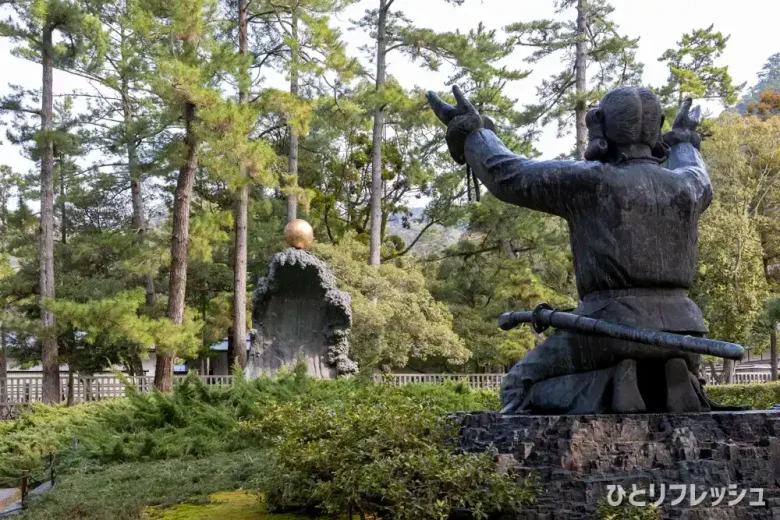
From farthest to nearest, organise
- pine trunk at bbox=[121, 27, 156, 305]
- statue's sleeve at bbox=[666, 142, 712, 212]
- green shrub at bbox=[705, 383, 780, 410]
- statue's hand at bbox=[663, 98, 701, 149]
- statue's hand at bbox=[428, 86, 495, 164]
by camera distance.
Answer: pine trunk at bbox=[121, 27, 156, 305] < green shrub at bbox=[705, 383, 780, 410] < statue's hand at bbox=[663, 98, 701, 149] < statue's hand at bbox=[428, 86, 495, 164] < statue's sleeve at bbox=[666, 142, 712, 212]

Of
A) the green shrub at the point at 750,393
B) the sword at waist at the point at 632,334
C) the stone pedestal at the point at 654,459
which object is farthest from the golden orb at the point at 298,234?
the stone pedestal at the point at 654,459

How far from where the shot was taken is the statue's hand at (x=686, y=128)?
5.20m

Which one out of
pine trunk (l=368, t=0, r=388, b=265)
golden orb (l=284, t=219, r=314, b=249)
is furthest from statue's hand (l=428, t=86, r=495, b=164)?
pine trunk (l=368, t=0, r=388, b=265)

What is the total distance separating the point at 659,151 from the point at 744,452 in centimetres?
190

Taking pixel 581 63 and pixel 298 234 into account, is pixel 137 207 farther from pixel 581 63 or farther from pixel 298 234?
pixel 581 63

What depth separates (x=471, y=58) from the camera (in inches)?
790

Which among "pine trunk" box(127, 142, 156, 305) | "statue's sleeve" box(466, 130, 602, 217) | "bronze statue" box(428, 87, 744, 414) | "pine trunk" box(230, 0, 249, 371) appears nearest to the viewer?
"bronze statue" box(428, 87, 744, 414)

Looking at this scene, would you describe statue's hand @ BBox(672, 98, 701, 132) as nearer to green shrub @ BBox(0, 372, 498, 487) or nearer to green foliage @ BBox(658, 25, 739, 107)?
green shrub @ BBox(0, 372, 498, 487)

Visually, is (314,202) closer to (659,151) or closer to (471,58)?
(471,58)

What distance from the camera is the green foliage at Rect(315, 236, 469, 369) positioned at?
18.2 metres

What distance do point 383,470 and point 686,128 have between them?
320cm

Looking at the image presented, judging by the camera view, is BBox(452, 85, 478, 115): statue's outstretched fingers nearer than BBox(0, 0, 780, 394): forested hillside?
Yes

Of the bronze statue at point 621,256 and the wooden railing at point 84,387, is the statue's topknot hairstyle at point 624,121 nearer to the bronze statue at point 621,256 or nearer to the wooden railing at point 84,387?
the bronze statue at point 621,256

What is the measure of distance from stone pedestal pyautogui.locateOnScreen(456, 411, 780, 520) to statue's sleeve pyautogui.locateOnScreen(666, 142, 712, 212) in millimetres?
1341
